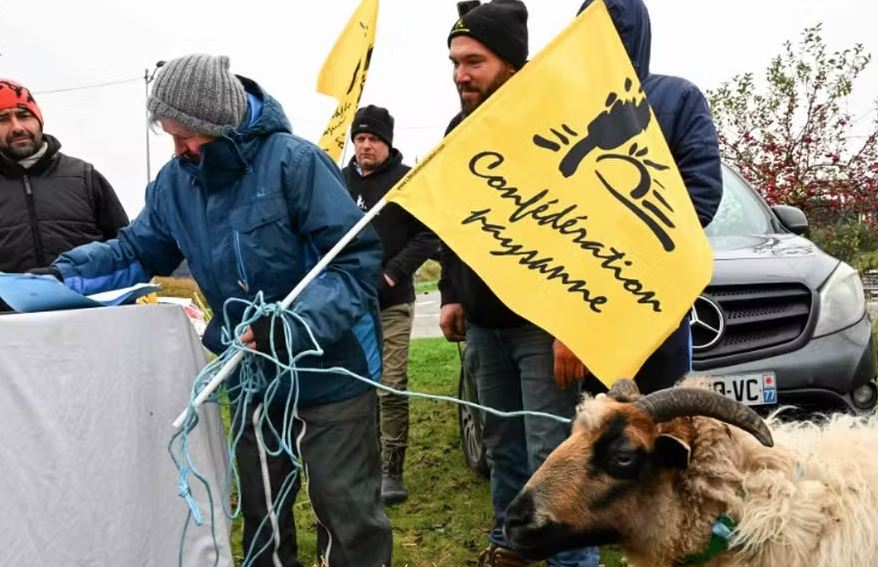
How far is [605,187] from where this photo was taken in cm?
274

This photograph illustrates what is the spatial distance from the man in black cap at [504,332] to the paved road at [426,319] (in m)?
11.5

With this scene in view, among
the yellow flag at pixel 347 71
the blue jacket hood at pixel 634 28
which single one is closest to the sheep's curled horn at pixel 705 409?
the blue jacket hood at pixel 634 28

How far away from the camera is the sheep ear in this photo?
2.49 m

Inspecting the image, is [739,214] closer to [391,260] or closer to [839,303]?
[839,303]

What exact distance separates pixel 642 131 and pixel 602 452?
3.48 feet

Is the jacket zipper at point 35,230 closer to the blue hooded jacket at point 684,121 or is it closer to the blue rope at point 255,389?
the blue rope at point 255,389

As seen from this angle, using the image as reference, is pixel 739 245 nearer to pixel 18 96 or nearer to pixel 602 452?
pixel 602 452

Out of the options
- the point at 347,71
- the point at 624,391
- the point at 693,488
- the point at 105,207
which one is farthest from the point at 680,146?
the point at 105,207

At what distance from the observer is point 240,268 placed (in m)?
2.94

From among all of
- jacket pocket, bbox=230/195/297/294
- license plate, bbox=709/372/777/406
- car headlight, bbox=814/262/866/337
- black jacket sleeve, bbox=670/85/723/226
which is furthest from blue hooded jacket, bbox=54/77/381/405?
car headlight, bbox=814/262/866/337

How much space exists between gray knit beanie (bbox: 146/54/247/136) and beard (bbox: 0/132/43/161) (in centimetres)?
Result: 221

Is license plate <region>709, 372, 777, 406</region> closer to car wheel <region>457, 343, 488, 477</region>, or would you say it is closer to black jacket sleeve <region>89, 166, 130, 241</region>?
car wheel <region>457, 343, 488, 477</region>

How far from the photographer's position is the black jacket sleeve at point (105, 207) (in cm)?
493

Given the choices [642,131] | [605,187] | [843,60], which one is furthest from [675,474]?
[843,60]
